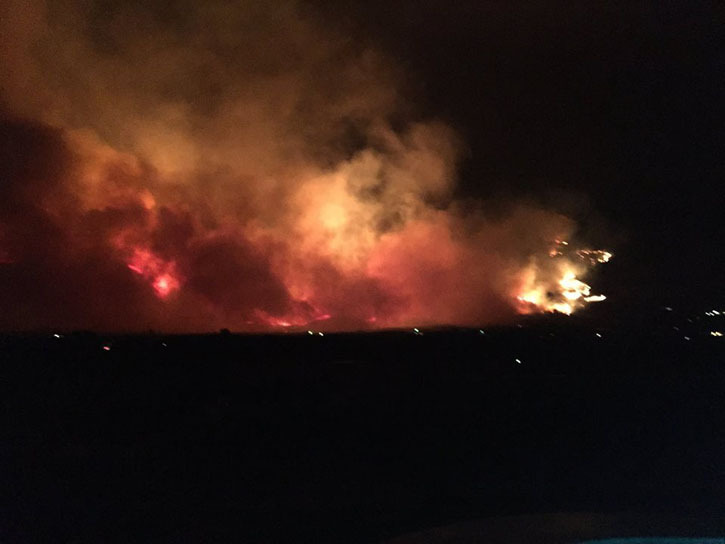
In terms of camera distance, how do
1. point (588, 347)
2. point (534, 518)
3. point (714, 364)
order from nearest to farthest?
point (534, 518)
point (714, 364)
point (588, 347)

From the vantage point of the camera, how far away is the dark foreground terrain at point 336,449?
255 inches

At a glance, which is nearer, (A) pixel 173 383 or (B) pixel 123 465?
(B) pixel 123 465

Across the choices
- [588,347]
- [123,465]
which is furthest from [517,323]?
[123,465]

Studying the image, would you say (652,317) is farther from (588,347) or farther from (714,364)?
(714,364)

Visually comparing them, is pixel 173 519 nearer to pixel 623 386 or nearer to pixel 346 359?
pixel 623 386

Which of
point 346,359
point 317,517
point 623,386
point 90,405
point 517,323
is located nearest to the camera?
point 317,517

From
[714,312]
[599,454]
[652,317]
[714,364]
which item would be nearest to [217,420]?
[599,454]

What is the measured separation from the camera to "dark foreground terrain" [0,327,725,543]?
6.47m

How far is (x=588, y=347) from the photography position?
76.0 ft

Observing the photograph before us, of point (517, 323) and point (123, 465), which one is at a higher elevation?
point (517, 323)

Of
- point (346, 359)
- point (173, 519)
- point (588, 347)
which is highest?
point (588, 347)

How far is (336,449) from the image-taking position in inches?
342

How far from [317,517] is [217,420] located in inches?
172

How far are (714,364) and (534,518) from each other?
16.4m
